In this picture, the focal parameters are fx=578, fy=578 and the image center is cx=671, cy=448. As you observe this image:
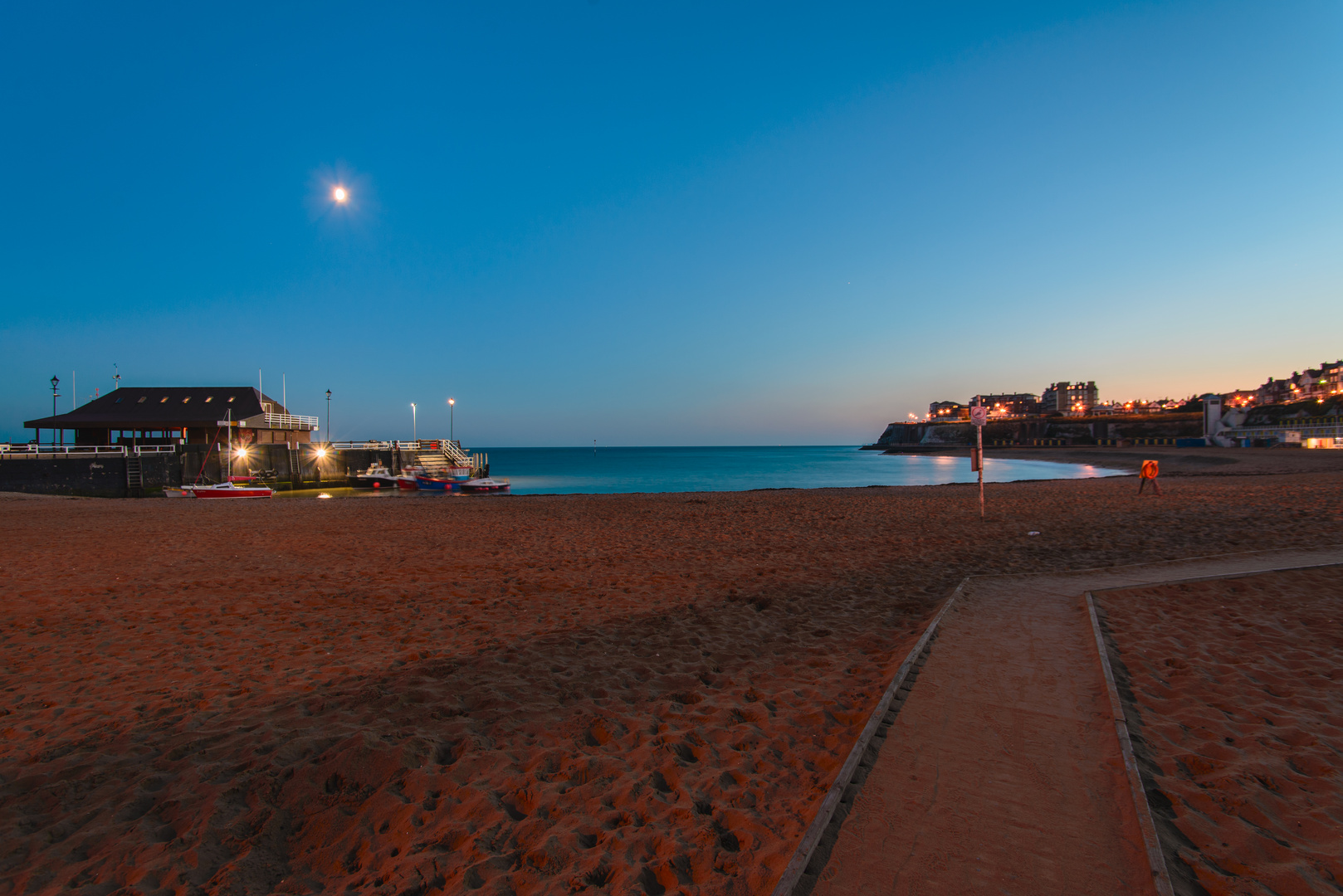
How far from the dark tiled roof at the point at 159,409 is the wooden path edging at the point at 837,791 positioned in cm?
5869

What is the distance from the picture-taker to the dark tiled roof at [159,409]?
47.5 metres

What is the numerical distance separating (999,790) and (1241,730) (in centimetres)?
246

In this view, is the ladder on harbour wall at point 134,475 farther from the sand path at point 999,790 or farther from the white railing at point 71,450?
the sand path at point 999,790

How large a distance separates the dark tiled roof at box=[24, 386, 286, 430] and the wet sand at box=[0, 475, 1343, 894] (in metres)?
43.9

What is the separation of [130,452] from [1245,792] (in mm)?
55802

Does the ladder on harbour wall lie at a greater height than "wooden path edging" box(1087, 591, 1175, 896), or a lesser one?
greater

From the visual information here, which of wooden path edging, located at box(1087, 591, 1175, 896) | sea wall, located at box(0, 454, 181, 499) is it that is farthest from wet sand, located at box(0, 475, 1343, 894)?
sea wall, located at box(0, 454, 181, 499)

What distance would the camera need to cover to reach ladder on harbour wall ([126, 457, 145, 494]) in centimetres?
3831

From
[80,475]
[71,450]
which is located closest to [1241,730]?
→ [80,475]

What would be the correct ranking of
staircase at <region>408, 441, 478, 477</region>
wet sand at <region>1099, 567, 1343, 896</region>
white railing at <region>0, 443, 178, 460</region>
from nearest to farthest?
wet sand at <region>1099, 567, 1343, 896</region>
white railing at <region>0, 443, 178, 460</region>
staircase at <region>408, 441, 478, 477</region>

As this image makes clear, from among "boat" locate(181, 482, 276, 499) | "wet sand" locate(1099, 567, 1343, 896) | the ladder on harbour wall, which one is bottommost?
"wet sand" locate(1099, 567, 1343, 896)

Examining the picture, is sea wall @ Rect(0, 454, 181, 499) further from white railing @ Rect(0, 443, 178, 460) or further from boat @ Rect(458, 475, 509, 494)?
boat @ Rect(458, 475, 509, 494)

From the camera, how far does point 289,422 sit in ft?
177

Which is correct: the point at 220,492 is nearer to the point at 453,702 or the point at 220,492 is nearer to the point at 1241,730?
the point at 453,702
